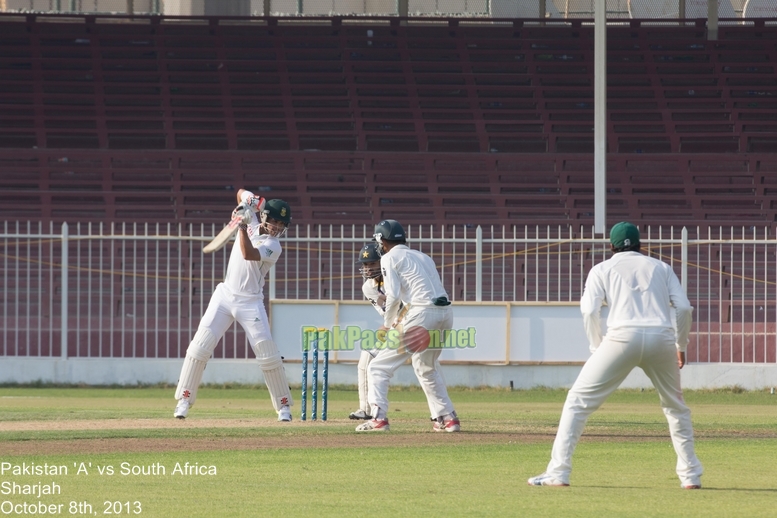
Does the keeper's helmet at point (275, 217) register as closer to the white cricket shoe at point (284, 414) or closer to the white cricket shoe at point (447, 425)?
the white cricket shoe at point (284, 414)

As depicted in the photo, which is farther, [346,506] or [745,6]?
[745,6]

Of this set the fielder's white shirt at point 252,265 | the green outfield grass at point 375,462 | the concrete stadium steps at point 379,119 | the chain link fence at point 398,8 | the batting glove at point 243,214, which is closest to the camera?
the green outfield grass at point 375,462

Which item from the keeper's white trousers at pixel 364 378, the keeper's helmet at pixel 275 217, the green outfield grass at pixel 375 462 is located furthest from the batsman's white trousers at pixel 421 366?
the keeper's helmet at pixel 275 217

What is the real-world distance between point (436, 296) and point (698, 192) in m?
14.1

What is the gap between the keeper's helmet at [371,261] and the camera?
434 inches

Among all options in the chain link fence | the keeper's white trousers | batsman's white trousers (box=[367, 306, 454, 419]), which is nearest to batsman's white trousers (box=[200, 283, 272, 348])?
the keeper's white trousers

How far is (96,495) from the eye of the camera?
6.85 m

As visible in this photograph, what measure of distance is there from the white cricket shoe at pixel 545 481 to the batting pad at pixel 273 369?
13.6 feet

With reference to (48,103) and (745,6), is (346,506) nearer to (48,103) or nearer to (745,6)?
(48,103)

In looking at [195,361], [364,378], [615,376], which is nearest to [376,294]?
[364,378]

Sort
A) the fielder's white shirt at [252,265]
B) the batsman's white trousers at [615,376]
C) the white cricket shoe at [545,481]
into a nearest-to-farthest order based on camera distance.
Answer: the batsman's white trousers at [615,376]
the white cricket shoe at [545,481]
the fielder's white shirt at [252,265]

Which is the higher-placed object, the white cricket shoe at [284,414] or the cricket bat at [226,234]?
the cricket bat at [226,234]

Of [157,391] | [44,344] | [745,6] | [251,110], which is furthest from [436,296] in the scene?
[745,6]

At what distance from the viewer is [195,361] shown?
10875 millimetres
